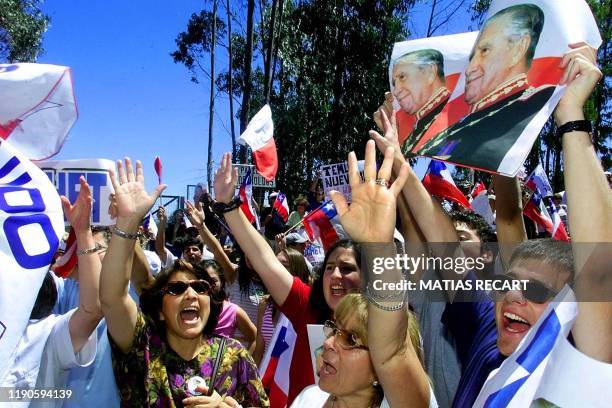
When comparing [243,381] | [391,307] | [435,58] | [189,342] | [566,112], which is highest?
[435,58]

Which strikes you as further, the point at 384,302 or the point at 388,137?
the point at 388,137

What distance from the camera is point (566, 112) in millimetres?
1834

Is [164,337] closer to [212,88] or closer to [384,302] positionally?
[384,302]

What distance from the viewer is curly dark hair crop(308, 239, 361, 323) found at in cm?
305

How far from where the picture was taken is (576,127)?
5.75 ft

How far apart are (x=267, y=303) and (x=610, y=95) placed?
2571 centimetres

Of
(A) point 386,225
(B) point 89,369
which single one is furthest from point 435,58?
(B) point 89,369

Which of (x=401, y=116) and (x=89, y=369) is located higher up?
(x=401, y=116)

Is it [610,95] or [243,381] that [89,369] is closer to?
[243,381]

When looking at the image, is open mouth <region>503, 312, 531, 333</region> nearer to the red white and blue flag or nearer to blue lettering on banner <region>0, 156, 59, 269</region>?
blue lettering on banner <region>0, 156, 59, 269</region>

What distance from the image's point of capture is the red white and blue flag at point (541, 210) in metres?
5.53

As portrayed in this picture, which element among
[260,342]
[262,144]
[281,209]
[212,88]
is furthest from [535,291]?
[212,88]

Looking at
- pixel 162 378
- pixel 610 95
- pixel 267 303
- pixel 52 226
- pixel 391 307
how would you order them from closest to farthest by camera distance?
1. pixel 391 307
2. pixel 52 226
3. pixel 162 378
4. pixel 267 303
5. pixel 610 95

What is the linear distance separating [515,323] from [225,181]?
178 cm
